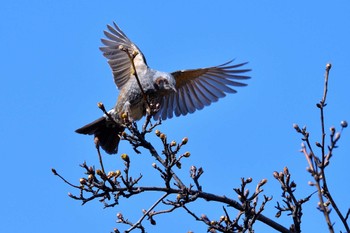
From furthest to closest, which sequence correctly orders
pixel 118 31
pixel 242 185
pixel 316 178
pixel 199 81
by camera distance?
pixel 199 81
pixel 118 31
pixel 242 185
pixel 316 178

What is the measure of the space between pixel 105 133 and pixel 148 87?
0.90 m

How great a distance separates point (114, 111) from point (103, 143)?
49cm

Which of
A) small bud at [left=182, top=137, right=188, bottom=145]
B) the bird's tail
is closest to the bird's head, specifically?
the bird's tail

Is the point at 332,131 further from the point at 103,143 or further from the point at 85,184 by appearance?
the point at 103,143

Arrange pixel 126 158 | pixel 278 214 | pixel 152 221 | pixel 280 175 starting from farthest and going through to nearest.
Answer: pixel 126 158
pixel 152 221
pixel 278 214
pixel 280 175

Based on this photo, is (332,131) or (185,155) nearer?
(332,131)

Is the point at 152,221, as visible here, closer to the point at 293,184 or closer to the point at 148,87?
the point at 293,184

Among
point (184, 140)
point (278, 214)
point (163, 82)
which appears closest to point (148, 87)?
point (163, 82)

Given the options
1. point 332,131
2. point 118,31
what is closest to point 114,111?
point 118,31

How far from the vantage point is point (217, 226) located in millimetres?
4684

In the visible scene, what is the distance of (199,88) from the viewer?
11.0 m

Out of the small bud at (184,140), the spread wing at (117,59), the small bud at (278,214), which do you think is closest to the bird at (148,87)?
the spread wing at (117,59)

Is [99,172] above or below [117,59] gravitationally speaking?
below

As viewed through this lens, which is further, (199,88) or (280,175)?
(199,88)
